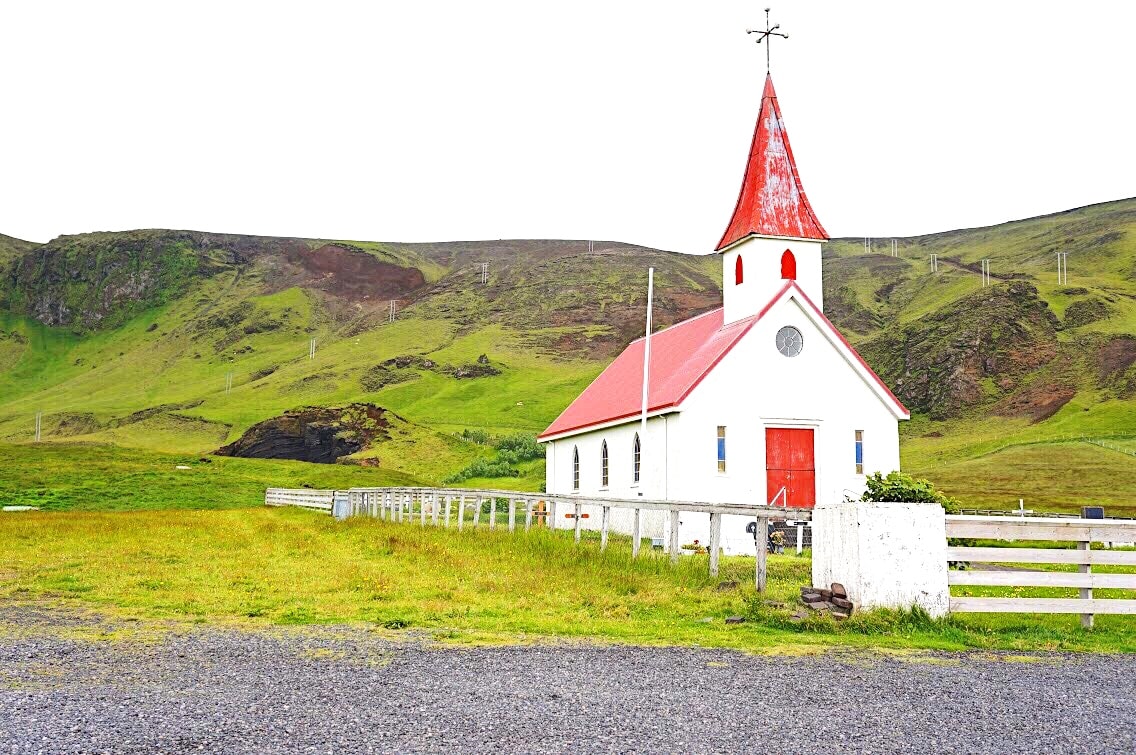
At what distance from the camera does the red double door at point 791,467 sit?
28.0m

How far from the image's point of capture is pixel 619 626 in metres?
12.3

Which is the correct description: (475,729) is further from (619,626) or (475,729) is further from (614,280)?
(614,280)

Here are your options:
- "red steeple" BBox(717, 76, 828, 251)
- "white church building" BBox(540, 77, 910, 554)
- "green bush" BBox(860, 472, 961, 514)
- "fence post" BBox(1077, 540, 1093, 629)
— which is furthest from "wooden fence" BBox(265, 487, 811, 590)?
"red steeple" BBox(717, 76, 828, 251)

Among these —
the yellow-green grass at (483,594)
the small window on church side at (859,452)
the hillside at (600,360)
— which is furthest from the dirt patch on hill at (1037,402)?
the yellow-green grass at (483,594)

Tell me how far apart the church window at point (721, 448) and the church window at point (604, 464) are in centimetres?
655

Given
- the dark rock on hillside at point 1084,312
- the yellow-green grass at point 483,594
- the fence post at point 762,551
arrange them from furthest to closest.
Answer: the dark rock on hillside at point 1084,312 < the fence post at point 762,551 < the yellow-green grass at point 483,594

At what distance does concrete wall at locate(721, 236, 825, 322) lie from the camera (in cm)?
2983

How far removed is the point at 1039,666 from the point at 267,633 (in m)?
8.16

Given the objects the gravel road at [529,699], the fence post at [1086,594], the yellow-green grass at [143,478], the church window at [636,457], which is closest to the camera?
the gravel road at [529,699]

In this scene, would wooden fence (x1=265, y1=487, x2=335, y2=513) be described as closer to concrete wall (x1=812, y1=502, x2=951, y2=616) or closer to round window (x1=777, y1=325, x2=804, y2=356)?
round window (x1=777, y1=325, x2=804, y2=356)

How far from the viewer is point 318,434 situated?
283 ft

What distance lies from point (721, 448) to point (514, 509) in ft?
25.1

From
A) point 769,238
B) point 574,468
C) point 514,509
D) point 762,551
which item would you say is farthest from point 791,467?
point 762,551

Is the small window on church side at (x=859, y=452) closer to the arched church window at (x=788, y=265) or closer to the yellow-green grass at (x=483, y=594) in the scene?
the arched church window at (x=788, y=265)
